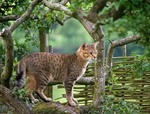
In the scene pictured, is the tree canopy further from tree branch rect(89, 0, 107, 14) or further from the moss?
the moss

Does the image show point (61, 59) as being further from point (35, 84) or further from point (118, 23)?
point (118, 23)

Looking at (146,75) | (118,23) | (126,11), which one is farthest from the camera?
(146,75)

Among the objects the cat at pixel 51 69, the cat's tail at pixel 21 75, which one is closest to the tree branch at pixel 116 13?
the cat at pixel 51 69

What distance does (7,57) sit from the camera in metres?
6.54

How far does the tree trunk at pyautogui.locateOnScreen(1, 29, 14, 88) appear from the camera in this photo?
6.11 metres

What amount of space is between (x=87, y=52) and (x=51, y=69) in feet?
2.07

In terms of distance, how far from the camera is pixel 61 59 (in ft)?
25.8

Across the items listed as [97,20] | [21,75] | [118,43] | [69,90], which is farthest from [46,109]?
[97,20]

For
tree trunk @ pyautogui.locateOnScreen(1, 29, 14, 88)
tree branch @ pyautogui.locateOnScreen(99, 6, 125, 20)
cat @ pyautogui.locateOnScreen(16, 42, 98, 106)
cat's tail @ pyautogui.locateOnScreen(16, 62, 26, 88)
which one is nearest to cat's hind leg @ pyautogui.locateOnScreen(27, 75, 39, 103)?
cat @ pyautogui.locateOnScreen(16, 42, 98, 106)

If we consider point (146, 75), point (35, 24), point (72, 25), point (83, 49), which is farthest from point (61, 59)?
point (72, 25)

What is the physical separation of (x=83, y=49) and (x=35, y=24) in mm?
977

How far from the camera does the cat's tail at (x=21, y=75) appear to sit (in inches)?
272

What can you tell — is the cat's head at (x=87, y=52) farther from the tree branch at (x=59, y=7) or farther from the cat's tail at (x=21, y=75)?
the cat's tail at (x=21, y=75)

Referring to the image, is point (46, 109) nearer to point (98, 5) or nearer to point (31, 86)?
point (31, 86)
